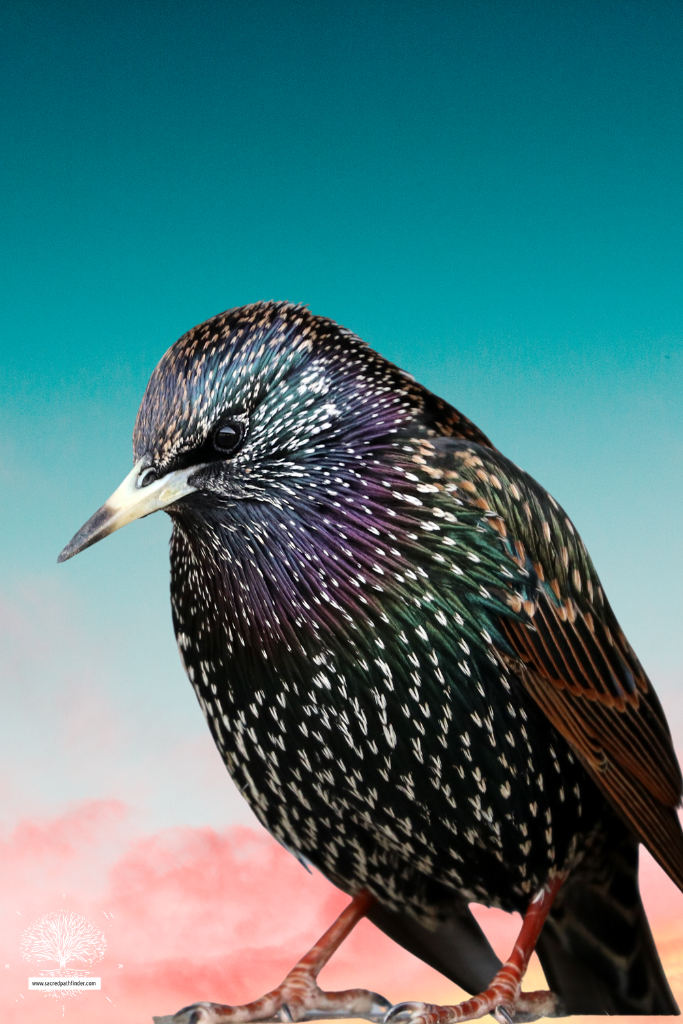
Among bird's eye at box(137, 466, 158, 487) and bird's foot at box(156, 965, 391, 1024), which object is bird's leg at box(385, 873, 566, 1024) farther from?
bird's eye at box(137, 466, 158, 487)

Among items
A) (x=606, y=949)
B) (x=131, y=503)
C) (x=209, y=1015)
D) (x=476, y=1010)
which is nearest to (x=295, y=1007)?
(x=209, y=1015)

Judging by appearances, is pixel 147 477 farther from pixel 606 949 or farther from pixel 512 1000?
pixel 606 949

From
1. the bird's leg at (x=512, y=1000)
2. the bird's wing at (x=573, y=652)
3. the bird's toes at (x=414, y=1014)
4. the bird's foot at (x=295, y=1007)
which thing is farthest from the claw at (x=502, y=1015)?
the bird's wing at (x=573, y=652)

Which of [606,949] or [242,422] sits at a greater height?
[242,422]

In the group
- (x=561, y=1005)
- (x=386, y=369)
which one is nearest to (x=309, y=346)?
(x=386, y=369)

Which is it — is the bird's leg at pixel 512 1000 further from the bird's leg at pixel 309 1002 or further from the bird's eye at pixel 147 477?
the bird's eye at pixel 147 477

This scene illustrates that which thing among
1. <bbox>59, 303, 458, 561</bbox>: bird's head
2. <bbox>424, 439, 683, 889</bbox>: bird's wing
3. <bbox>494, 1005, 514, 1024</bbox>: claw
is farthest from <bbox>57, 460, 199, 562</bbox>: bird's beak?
<bbox>494, 1005, 514, 1024</bbox>: claw
